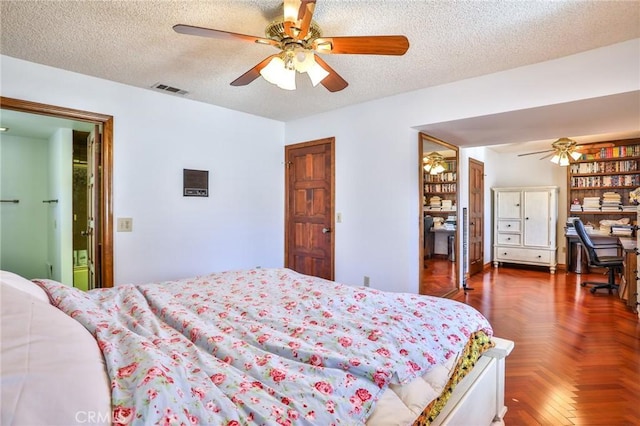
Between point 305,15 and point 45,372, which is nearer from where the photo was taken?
point 45,372

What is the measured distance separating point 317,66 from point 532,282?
4.80m

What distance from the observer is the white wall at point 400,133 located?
7.84ft

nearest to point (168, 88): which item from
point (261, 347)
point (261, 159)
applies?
point (261, 159)

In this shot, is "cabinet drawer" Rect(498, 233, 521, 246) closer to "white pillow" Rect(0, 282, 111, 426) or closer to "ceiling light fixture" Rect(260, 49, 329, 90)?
"ceiling light fixture" Rect(260, 49, 329, 90)

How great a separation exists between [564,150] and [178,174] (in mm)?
5170

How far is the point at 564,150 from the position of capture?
15.8 feet

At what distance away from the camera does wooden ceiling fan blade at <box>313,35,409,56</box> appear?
1.69 meters

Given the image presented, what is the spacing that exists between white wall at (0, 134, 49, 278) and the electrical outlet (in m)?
2.57

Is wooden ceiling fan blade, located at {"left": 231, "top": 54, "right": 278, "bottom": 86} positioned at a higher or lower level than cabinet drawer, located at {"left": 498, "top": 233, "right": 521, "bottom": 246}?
higher

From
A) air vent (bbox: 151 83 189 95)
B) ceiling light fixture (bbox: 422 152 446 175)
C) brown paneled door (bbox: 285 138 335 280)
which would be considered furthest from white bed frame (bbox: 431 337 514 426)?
ceiling light fixture (bbox: 422 152 446 175)

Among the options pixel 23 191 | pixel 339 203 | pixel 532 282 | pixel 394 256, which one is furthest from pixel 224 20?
pixel 532 282

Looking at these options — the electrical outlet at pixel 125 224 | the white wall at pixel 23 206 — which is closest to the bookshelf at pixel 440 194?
the electrical outlet at pixel 125 224

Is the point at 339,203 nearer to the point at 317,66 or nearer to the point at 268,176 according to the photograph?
the point at 268,176

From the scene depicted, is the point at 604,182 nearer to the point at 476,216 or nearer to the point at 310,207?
the point at 476,216
